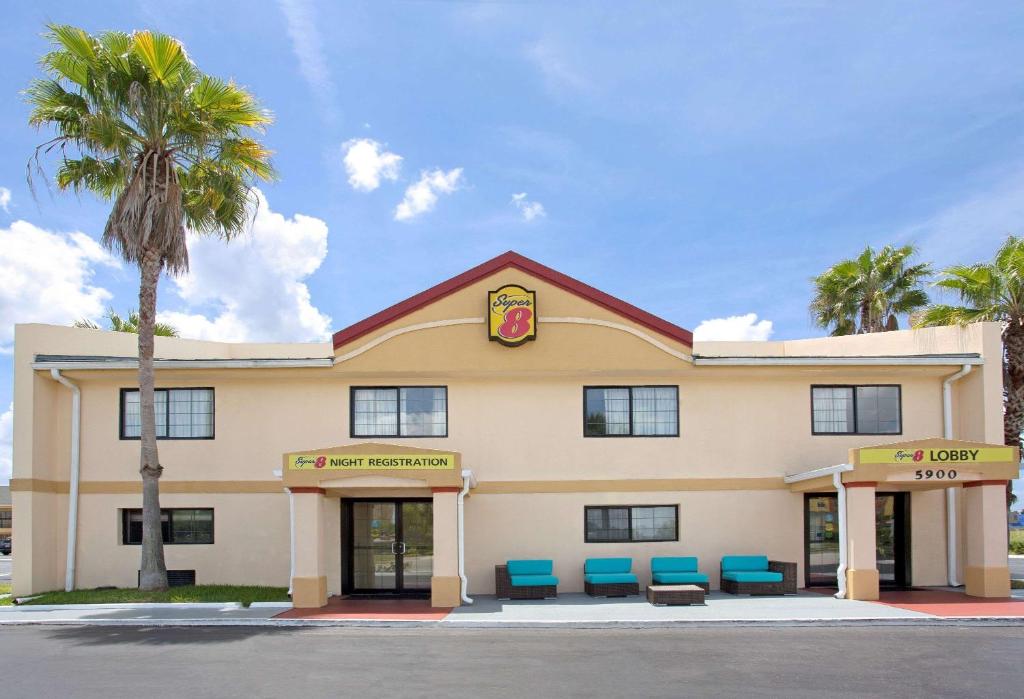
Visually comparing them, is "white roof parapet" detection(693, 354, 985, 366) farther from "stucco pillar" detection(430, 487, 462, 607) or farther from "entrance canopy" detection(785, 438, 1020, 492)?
"stucco pillar" detection(430, 487, 462, 607)

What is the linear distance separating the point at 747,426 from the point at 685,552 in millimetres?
3402

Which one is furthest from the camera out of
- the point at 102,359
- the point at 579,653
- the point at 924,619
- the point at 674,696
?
the point at 102,359

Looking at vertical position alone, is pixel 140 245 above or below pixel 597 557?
above

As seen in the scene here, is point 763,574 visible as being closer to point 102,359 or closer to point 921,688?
point 921,688

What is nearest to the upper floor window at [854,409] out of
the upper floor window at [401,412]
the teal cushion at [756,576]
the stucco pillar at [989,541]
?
the stucco pillar at [989,541]

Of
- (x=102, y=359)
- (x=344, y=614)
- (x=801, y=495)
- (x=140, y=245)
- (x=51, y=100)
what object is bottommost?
(x=344, y=614)

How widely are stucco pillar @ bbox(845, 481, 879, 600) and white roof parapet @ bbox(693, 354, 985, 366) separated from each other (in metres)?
3.28

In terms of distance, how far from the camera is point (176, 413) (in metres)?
19.5

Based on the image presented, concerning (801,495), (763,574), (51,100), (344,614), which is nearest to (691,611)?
(763,574)

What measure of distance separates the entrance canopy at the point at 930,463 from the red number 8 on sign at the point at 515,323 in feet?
25.0

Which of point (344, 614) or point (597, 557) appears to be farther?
point (597, 557)

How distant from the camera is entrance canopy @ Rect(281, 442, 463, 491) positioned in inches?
637

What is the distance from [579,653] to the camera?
39.7 feet

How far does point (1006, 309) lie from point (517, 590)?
14179 mm
